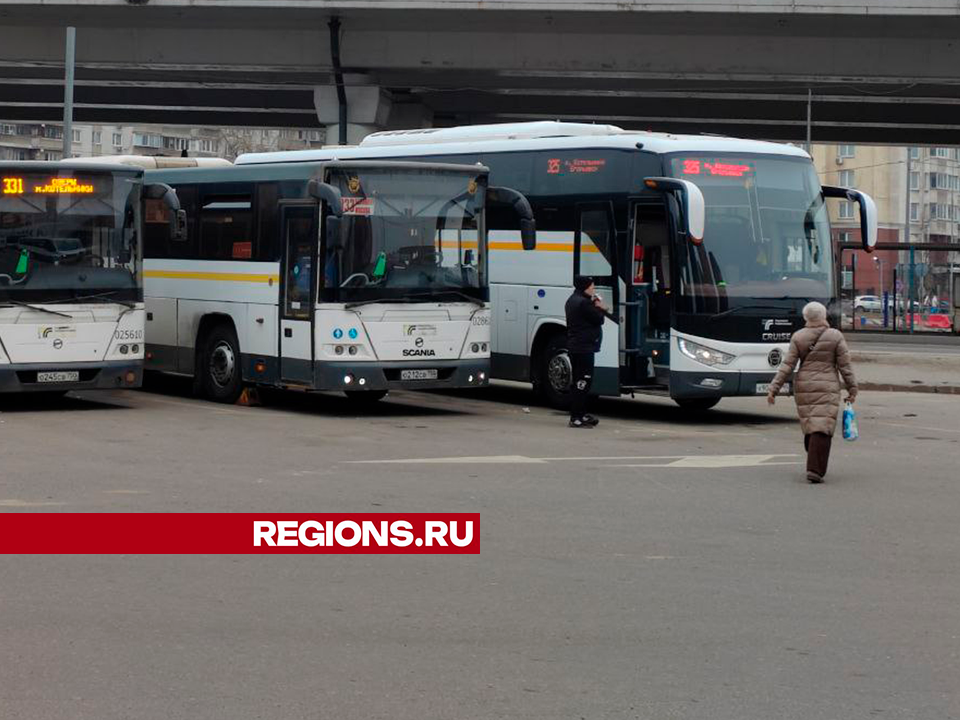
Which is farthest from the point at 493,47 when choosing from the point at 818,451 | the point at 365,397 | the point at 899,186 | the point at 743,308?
the point at 899,186

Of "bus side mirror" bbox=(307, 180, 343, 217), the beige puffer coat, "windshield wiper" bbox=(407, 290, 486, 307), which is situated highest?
"bus side mirror" bbox=(307, 180, 343, 217)

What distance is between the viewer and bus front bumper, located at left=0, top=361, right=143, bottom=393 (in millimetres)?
19234

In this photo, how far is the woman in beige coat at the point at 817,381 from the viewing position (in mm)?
13930

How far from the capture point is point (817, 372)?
14242 millimetres

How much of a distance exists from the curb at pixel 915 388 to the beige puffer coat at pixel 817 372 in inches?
478

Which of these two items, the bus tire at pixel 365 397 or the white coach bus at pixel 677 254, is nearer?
the white coach bus at pixel 677 254

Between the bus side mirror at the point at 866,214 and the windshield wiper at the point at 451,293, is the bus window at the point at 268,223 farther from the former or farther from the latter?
→ the bus side mirror at the point at 866,214

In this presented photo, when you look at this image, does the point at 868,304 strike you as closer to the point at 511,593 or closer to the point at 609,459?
the point at 609,459

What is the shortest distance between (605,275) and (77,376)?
6.43 m

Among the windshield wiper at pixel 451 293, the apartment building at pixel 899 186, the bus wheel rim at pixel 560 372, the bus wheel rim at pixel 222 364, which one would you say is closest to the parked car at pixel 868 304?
the bus wheel rim at pixel 560 372

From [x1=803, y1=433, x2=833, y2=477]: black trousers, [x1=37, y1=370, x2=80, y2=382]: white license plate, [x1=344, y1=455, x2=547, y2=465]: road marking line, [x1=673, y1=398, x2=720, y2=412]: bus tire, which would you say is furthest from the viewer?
[x1=673, y1=398, x2=720, y2=412]: bus tire

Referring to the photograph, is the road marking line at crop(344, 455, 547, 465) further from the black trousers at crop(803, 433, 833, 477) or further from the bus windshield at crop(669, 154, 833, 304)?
the bus windshield at crop(669, 154, 833, 304)

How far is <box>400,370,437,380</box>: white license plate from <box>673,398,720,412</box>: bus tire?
3659 millimetres

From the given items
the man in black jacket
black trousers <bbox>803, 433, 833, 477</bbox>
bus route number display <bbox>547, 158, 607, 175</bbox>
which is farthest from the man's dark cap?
black trousers <bbox>803, 433, 833, 477</bbox>
